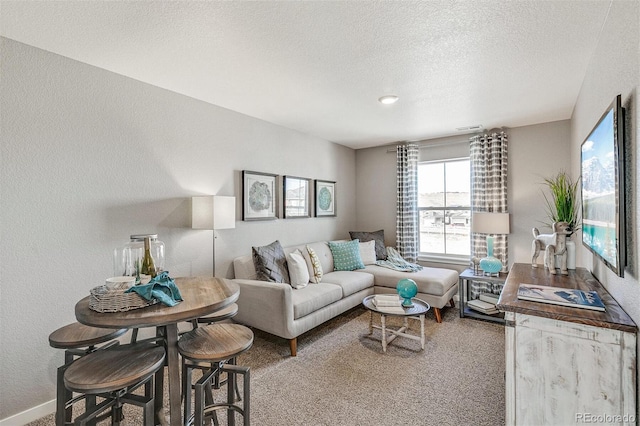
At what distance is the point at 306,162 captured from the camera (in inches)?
175

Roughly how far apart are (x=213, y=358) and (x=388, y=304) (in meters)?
1.86

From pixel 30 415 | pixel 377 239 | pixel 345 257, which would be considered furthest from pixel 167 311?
pixel 377 239

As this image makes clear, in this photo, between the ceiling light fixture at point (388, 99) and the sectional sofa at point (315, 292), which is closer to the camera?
the sectional sofa at point (315, 292)

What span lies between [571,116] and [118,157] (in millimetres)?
4844

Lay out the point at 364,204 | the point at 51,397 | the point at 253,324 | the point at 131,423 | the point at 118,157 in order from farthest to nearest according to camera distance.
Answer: the point at 364,204, the point at 253,324, the point at 118,157, the point at 51,397, the point at 131,423

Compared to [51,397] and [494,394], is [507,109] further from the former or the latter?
[51,397]

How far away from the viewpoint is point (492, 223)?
12.4 ft

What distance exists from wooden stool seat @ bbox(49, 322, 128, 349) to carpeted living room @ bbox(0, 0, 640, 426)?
0.03 m

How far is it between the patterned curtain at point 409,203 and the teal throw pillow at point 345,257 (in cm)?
91

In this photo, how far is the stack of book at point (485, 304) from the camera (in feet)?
12.0

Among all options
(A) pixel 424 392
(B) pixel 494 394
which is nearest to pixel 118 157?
(A) pixel 424 392

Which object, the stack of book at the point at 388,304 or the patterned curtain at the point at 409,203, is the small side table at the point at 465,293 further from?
the stack of book at the point at 388,304

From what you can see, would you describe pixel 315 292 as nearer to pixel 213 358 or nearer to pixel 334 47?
pixel 213 358

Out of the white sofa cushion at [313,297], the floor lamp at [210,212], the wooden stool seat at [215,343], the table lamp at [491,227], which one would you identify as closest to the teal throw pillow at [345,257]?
the white sofa cushion at [313,297]
